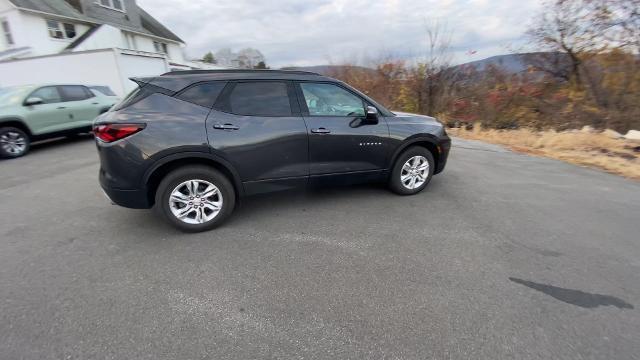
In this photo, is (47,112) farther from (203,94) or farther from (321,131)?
(321,131)

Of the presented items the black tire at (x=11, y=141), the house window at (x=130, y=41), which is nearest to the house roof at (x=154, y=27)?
the house window at (x=130, y=41)

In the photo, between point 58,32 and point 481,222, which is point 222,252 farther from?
point 58,32

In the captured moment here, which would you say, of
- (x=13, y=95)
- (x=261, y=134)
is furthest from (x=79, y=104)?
(x=261, y=134)

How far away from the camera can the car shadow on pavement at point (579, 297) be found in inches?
92.6

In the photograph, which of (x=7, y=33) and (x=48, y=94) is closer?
(x=48, y=94)

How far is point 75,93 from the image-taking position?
28.1 feet

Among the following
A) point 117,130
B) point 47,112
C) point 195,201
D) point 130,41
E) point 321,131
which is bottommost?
point 195,201

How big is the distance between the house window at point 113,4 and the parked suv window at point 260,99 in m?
25.4

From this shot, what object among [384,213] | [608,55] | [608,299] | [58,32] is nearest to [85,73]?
[58,32]

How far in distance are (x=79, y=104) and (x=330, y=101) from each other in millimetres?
8409

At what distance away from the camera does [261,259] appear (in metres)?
2.93

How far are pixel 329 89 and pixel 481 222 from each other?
8.26ft

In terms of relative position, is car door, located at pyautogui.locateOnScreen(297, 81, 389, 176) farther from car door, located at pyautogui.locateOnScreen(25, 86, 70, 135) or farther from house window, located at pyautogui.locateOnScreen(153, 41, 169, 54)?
house window, located at pyautogui.locateOnScreen(153, 41, 169, 54)

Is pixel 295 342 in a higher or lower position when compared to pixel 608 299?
higher
